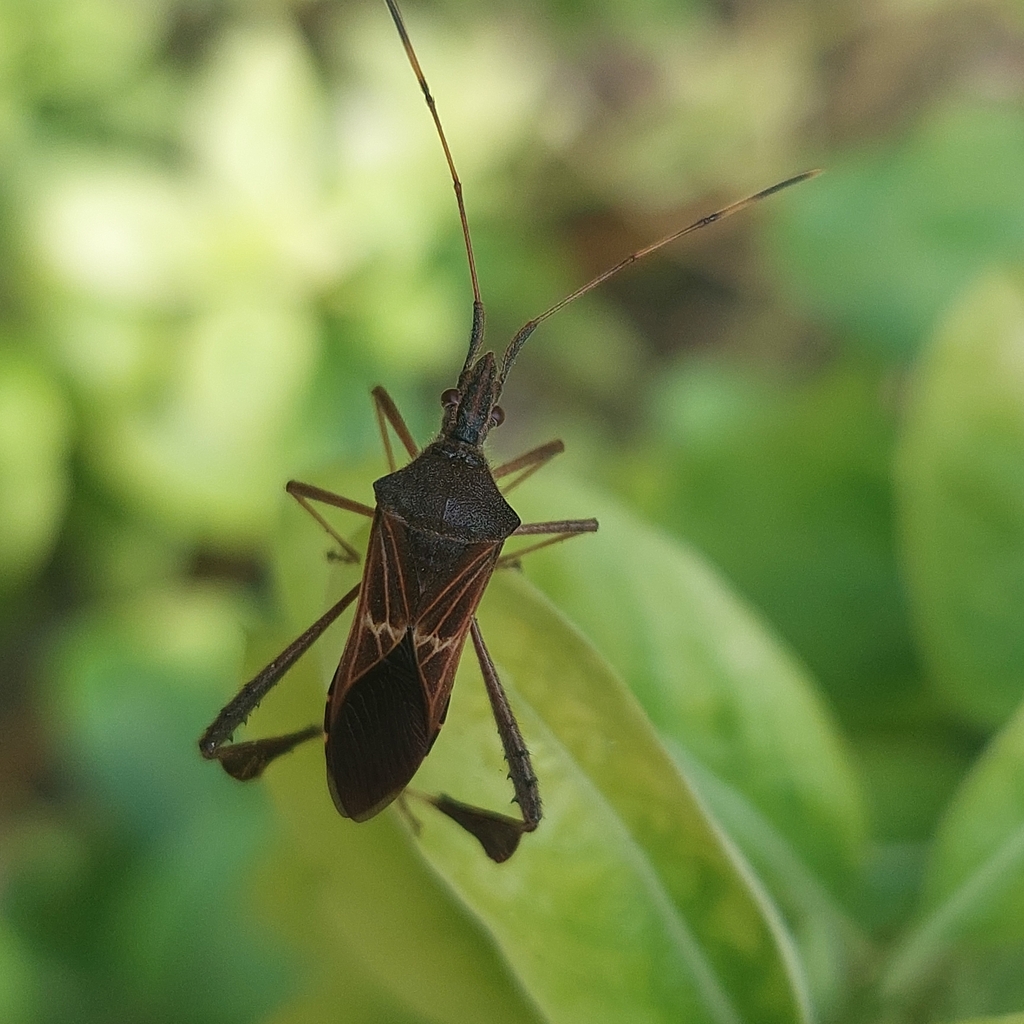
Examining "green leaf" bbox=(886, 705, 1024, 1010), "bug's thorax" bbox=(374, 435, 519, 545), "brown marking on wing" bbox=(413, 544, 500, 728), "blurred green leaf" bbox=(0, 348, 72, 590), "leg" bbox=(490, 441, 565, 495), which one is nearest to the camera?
"green leaf" bbox=(886, 705, 1024, 1010)

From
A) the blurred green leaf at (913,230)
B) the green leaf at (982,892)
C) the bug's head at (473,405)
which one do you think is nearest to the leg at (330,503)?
the bug's head at (473,405)

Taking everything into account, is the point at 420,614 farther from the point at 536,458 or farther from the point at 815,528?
the point at 815,528

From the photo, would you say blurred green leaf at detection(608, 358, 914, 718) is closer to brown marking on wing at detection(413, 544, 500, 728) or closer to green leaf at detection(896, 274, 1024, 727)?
green leaf at detection(896, 274, 1024, 727)

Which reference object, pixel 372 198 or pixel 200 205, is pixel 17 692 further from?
pixel 372 198

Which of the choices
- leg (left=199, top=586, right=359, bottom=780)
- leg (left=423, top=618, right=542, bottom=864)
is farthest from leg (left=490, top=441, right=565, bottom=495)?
leg (left=423, top=618, right=542, bottom=864)

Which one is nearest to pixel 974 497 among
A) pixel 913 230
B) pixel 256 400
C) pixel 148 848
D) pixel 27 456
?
pixel 913 230

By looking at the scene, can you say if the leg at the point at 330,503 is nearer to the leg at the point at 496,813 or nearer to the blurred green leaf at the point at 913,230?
the leg at the point at 496,813
